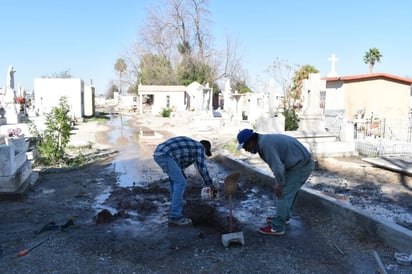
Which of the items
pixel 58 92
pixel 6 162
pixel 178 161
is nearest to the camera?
pixel 178 161

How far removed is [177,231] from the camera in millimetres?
4977

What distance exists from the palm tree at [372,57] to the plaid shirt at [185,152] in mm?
33367

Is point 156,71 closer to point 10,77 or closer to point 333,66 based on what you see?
point 10,77

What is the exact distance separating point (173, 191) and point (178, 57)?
48.2 m

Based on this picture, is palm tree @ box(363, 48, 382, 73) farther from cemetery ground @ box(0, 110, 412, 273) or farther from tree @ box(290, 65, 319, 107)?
cemetery ground @ box(0, 110, 412, 273)

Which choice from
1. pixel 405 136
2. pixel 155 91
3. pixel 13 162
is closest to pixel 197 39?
pixel 155 91

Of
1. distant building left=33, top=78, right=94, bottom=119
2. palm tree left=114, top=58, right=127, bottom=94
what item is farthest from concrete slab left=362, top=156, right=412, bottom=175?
palm tree left=114, top=58, right=127, bottom=94

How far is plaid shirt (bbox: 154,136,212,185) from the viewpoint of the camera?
16.4 feet

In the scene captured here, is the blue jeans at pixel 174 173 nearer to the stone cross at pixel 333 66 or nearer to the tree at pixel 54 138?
the tree at pixel 54 138

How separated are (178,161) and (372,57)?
34319mm

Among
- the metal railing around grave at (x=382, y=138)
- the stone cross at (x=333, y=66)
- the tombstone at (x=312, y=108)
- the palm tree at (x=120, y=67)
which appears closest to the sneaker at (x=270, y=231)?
the metal railing around grave at (x=382, y=138)

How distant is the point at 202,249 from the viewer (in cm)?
436

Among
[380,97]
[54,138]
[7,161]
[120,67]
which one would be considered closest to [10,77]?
[54,138]

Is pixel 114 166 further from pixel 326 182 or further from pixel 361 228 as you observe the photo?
pixel 361 228
